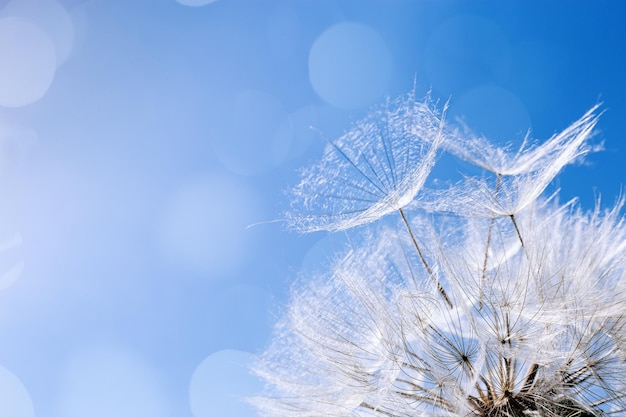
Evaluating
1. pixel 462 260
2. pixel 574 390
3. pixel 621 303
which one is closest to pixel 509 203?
pixel 462 260

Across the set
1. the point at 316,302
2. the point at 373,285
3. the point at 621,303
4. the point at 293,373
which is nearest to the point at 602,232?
the point at 621,303

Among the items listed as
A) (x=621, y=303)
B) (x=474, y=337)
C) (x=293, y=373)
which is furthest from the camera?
(x=293, y=373)

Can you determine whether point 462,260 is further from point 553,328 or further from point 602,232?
point 602,232

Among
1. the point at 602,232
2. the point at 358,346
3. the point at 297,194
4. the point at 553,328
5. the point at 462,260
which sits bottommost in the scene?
the point at 553,328

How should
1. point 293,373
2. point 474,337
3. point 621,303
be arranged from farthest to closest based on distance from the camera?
1. point 293,373
2. point 621,303
3. point 474,337

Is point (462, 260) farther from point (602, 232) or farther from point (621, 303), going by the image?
point (602, 232)

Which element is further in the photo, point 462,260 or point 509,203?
point 509,203

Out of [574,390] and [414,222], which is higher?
[414,222]

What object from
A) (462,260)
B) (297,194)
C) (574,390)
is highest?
(297,194)

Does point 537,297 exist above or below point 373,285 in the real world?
below
